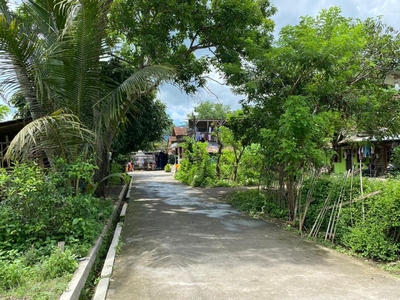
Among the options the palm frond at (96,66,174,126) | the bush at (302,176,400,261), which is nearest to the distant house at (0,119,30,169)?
the palm frond at (96,66,174,126)

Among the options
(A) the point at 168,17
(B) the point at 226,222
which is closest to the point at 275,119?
(B) the point at 226,222

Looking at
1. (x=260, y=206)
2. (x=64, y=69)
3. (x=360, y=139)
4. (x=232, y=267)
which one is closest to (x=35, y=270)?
(x=232, y=267)

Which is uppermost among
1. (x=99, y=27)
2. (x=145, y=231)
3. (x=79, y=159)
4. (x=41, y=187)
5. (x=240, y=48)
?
(x=240, y=48)

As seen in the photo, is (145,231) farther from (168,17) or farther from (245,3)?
(245,3)

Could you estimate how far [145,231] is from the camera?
26.1ft

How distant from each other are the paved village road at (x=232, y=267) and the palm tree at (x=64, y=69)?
2.76 m

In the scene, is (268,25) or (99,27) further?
(268,25)

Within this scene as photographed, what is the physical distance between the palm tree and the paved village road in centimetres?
276

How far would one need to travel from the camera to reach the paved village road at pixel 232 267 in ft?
14.2

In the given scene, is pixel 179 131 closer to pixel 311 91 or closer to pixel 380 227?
pixel 311 91

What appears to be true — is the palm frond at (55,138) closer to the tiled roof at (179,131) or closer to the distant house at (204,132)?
the distant house at (204,132)

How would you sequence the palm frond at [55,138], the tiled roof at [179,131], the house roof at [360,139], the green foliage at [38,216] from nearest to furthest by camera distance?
the green foliage at [38,216] → the palm frond at [55,138] → the house roof at [360,139] → the tiled roof at [179,131]

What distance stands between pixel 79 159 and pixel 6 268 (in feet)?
9.30

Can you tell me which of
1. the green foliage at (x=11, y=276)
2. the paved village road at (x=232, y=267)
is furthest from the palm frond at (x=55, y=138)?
the paved village road at (x=232, y=267)
